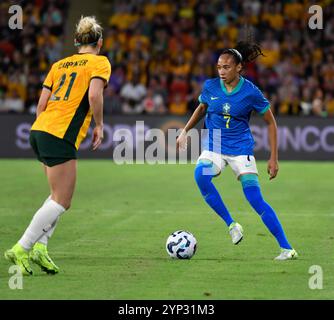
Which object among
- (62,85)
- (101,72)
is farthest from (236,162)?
(62,85)

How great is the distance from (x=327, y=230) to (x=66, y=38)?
1890cm

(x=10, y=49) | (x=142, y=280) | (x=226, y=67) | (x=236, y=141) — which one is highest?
(x=10, y=49)

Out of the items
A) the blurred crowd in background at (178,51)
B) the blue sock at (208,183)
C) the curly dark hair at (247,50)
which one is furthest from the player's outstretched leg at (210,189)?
the blurred crowd in background at (178,51)

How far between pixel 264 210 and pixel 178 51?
1837 centimetres

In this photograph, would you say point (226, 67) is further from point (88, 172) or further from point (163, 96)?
point (163, 96)

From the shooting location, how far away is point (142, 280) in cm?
834

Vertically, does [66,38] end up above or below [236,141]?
above

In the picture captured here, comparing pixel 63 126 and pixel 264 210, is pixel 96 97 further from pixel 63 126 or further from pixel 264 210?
pixel 264 210

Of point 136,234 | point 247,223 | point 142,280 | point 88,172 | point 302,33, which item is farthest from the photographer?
point 302,33

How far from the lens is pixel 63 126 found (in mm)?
8477

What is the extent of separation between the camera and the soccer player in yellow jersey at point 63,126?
8.41 metres

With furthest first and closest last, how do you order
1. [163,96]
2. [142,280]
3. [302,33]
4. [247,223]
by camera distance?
1. [302,33]
2. [163,96]
3. [247,223]
4. [142,280]

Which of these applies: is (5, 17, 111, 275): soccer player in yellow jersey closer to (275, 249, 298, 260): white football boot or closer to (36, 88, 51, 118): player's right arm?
(36, 88, 51, 118): player's right arm

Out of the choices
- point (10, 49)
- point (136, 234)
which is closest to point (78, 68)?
point (136, 234)
